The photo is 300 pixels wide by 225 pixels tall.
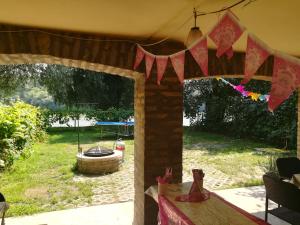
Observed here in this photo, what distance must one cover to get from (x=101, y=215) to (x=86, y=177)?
2.51 meters

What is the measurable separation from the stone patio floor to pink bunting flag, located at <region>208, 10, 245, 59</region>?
3104 mm

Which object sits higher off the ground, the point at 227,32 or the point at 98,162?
the point at 227,32

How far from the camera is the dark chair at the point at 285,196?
303cm

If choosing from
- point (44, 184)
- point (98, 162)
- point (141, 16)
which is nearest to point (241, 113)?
point (98, 162)

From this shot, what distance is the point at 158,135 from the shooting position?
365 cm

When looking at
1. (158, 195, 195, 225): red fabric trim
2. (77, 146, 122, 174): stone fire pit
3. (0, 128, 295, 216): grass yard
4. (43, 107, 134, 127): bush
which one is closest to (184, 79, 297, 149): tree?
(0, 128, 295, 216): grass yard

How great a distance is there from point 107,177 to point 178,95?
394 centimetres

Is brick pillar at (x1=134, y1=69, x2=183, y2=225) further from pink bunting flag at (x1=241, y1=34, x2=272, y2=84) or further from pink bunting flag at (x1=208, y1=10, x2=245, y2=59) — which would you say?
pink bunting flag at (x1=241, y1=34, x2=272, y2=84)

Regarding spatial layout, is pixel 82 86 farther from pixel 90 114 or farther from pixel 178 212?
pixel 178 212

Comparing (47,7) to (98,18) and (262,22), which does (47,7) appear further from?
(262,22)

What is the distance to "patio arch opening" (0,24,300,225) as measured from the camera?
3.25 meters

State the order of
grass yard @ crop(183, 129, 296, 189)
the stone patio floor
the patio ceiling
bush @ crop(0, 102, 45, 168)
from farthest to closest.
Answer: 1. grass yard @ crop(183, 129, 296, 189)
2. bush @ crop(0, 102, 45, 168)
3. the stone patio floor
4. the patio ceiling

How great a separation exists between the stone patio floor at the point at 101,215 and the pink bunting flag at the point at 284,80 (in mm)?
3151

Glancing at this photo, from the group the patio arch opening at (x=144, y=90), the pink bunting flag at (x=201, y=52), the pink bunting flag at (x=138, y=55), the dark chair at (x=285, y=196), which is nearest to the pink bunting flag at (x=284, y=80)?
the pink bunting flag at (x=201, y=52)
